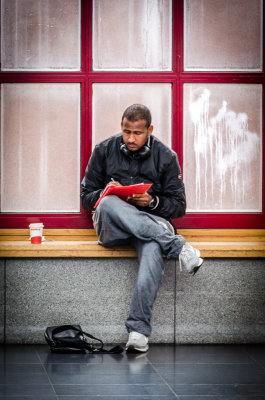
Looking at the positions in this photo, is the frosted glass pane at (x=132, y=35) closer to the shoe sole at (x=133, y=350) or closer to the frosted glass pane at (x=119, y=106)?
the frosted glass pane at (x=119, y=106)

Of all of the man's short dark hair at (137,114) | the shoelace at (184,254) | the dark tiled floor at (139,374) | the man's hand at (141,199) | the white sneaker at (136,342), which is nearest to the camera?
the dark tiled floor at (139,374)

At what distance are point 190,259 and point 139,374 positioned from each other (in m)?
0.93

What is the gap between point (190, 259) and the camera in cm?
432

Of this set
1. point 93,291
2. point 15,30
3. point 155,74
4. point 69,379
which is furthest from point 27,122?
point 69,379

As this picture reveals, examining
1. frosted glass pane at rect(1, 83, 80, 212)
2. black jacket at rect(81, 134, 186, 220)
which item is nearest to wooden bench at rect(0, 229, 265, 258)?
frosted glass pane at rect(1, 83, 80, 212)

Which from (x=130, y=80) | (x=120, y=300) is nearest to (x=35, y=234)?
(x=120, y=300)

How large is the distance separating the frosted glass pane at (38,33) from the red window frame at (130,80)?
0.08 meters

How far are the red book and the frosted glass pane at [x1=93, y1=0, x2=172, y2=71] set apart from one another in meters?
1.41

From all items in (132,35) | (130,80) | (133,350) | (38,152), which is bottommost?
(133,350)

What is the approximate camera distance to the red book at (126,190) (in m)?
4.43

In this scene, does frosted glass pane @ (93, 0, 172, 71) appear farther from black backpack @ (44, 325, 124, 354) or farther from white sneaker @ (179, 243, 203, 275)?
black backpack @ (44, 325, 124, 354)

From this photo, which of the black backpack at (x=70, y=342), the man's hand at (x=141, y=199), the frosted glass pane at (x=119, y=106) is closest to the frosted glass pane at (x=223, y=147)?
the frosted glass pane at (x=119, y=106)

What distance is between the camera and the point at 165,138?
5.49 meters

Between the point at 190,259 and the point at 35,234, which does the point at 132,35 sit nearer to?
the point at 35,234
